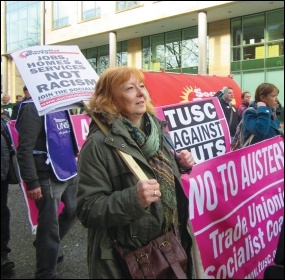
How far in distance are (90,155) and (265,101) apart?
9.39 ft

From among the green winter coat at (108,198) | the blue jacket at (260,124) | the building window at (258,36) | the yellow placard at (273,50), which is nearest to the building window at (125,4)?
the building window at (258,36)

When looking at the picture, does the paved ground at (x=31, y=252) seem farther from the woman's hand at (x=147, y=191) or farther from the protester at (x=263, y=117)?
the protester at (x=263, y=117)

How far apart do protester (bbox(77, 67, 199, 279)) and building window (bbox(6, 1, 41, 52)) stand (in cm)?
388

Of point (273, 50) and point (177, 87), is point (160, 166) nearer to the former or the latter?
point (177, 87)

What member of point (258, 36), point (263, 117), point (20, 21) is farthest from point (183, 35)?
point (263, 117)

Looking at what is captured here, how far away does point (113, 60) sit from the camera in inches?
805

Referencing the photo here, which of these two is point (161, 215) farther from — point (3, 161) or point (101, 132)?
point (3, 161)

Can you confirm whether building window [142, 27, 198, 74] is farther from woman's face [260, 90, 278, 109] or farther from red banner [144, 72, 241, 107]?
woman's face [260, 90, 278, 109]

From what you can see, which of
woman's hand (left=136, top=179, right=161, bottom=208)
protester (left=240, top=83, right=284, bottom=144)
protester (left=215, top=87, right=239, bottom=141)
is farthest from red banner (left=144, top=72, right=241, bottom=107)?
woman's hand (left=136, top=179, right=161, bottom=208)

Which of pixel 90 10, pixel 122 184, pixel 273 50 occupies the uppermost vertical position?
pixel 90 10

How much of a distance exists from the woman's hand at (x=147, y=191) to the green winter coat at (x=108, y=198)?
0.07 m

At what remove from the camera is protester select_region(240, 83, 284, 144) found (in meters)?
3.87

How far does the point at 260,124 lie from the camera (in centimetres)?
387

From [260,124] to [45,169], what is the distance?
2.13 meters
